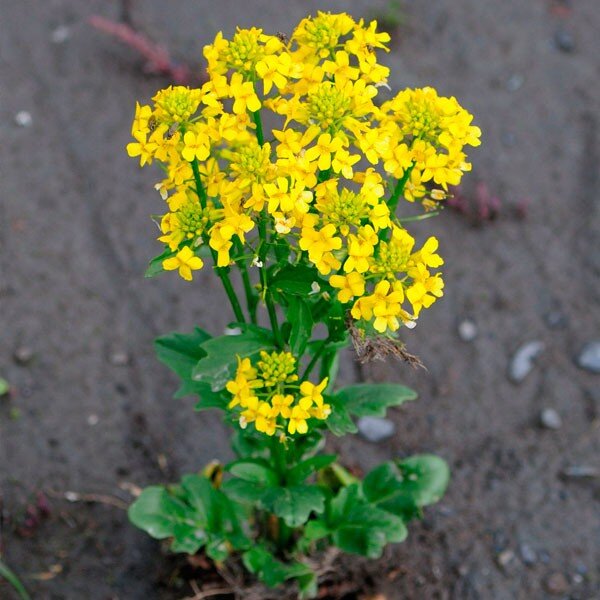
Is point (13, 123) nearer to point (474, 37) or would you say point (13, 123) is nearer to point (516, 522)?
point (474, 37)

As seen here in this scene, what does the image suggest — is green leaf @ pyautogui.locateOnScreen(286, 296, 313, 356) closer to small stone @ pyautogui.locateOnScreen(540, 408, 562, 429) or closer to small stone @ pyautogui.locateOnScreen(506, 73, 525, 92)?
small stone @ pyautogui.locateOnScreen(540, 408, 562, 429)

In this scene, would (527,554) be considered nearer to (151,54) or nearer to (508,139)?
(508,139)

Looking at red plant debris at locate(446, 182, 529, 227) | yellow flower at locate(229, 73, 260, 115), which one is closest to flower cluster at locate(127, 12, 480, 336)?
yellow flower at locate(229, 73, 260, 115)

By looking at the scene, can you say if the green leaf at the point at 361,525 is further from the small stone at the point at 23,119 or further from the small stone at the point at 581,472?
the small stone at the point at 23,119

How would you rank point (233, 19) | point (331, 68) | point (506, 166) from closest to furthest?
point (331, 68)
point (506, 166)
point (233, 19)

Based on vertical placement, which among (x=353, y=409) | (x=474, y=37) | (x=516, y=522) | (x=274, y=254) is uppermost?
(x=474, y=37)

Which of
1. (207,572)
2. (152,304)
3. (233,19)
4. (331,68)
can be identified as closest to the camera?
(331,68)

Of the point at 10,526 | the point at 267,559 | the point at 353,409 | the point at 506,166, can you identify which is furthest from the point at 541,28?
the point at 10,526

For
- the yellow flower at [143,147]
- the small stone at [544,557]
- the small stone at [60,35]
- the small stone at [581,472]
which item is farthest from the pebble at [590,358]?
the small stone at [60,35]
